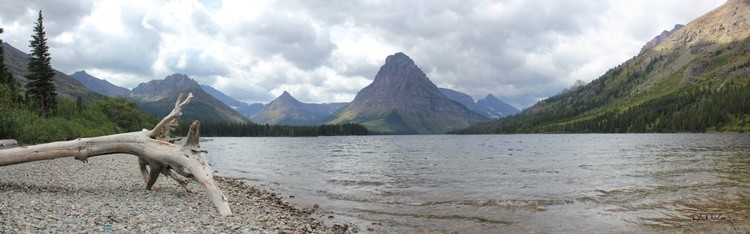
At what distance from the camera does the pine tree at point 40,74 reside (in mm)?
84500

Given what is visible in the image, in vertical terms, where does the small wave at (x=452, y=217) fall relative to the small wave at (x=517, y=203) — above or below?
below

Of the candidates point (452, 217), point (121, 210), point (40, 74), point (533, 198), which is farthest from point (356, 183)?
point (40, 74)

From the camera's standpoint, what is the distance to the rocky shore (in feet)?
43.4

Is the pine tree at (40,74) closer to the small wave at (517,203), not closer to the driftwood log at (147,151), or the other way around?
the driftwood log at (147,151)

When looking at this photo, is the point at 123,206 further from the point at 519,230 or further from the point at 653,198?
the point at 653,198

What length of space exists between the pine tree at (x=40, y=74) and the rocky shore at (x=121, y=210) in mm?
75009

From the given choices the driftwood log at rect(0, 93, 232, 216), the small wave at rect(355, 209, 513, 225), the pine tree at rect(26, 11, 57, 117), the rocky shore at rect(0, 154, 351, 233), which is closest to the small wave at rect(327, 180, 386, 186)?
the rocky shore at rect(0, 154, 351, 233)

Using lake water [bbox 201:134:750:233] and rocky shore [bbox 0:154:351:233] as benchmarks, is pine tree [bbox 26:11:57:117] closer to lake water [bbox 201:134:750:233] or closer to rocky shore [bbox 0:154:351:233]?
lake water [bbox 201:134:750:233]

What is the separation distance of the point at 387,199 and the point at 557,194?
11706mm

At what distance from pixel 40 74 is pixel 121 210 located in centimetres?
9050

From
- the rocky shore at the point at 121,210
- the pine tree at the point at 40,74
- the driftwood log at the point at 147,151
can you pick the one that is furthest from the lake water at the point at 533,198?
the pine tree at the point at 40,74

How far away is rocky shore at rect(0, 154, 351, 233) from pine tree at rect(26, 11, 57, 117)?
75.0 meters

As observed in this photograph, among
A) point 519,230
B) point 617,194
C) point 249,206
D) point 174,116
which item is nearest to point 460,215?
point 519,230

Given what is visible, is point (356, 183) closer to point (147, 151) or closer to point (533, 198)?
point (533, 198)
